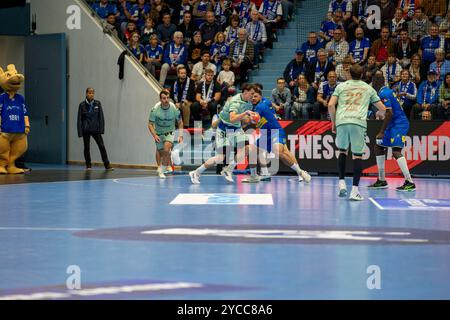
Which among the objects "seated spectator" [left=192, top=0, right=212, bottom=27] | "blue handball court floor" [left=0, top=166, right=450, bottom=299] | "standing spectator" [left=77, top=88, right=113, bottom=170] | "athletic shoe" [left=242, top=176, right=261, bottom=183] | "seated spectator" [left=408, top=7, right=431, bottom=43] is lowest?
"blue handball court floor" [left=0, top=166, right=450, bottom=299]

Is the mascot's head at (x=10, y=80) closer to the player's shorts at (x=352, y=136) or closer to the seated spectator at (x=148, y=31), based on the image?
the seated spectator at (x=148, y=31)

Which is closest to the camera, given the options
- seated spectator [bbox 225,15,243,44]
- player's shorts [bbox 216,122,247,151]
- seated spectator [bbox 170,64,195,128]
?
player's shorts [bbox 216,122,247,151]

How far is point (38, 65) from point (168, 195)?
13.0 m

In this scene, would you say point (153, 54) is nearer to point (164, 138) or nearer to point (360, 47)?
point (164, 138)

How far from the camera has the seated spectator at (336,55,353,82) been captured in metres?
21.1

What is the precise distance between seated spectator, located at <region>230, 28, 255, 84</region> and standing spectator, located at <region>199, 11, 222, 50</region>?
88cm

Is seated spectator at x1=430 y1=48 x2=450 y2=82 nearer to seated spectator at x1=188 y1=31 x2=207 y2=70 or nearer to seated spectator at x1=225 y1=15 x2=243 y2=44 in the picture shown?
seated spectator at x1=225 y1=15 x2=243 y2=44

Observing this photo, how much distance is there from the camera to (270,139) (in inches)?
740

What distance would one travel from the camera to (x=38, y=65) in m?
26.7

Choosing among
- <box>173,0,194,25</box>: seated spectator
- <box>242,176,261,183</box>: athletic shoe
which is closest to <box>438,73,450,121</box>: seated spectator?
<box>242,176,261,183</box>: athletic shoe

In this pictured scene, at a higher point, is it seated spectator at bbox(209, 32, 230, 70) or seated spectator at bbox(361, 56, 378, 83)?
seated spectator at bbox(209, 32, 230, 70)

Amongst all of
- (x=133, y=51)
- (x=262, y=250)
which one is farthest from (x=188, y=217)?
(x=133, y=51)

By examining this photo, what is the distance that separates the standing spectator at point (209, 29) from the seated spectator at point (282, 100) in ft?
10.5

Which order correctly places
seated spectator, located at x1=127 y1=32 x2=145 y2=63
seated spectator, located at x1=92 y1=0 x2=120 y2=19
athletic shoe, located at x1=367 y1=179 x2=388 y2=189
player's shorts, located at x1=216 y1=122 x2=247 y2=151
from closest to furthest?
athletic shoe, located at x1=367 y1=179 x2=388 y2=189
player's shorts, located at x1=216 y1=122 x2=247 y2=151
seated spectator, located at x1=127 y1=32 x2=145 y2=63
seated spectator, located at x1=92 y1=0 x2=120 y2=19
